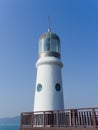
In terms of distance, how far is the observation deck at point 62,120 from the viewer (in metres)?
8.93

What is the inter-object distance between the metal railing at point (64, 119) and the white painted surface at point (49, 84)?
1066 millimetres

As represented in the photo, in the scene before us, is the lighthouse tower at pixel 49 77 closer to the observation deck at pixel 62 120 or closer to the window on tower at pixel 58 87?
the window on tower at pixel 58 87

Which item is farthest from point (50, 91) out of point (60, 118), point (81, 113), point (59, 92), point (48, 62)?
point (81, 113)

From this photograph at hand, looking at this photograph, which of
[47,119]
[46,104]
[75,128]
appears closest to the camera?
[75,128]

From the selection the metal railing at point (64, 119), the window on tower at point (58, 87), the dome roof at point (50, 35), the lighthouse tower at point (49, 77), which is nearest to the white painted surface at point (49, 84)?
the lighthouse tower at point (49, 77)

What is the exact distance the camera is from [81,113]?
31.1 ft

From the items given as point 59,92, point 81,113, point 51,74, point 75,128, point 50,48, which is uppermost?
point 50,48

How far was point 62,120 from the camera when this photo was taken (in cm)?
1041

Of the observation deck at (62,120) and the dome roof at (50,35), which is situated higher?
the dome roof at (50,35)

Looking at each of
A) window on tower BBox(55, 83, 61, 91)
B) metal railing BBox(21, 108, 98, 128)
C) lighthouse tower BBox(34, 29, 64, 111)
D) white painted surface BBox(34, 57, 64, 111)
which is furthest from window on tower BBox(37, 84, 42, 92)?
metal railing BBox(21, 108, 98, 128)

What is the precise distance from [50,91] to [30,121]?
2.25 meters

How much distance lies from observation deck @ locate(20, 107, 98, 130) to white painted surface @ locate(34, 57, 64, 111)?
1066 millimetres

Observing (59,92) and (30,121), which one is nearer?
(30,121)

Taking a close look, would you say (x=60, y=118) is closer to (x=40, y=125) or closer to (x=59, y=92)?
(x=40, y=125)
